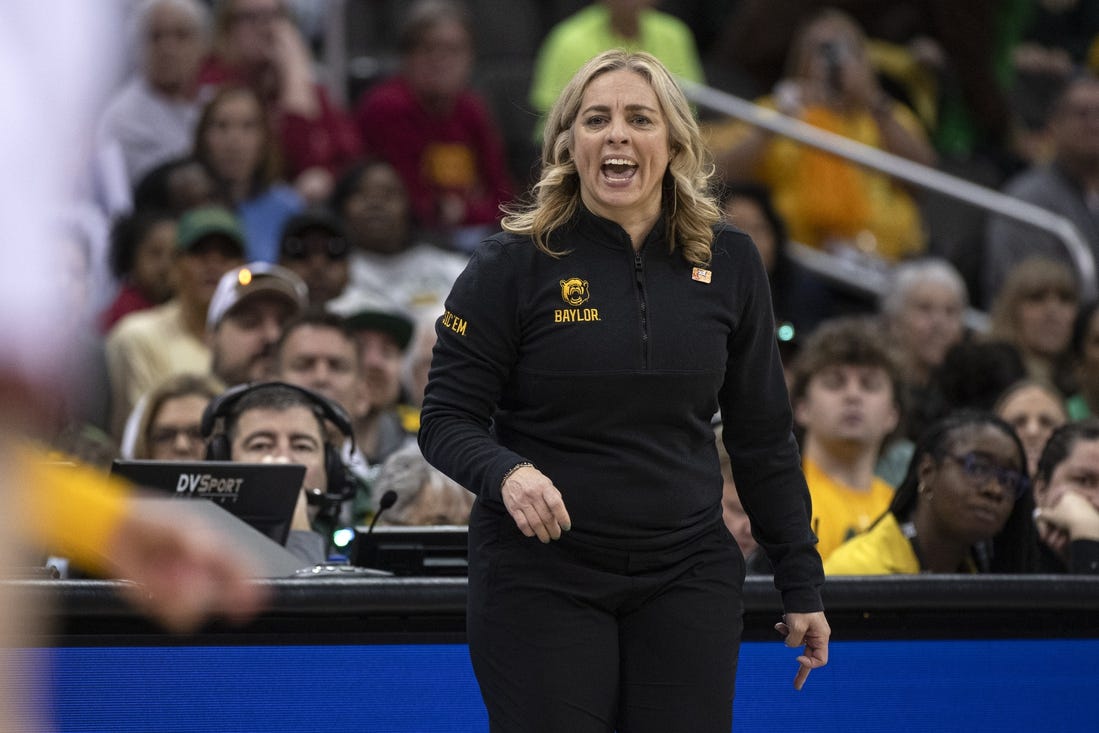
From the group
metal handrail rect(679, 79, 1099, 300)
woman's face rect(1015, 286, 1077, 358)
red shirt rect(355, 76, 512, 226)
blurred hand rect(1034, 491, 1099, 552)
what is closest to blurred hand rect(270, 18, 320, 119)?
red shirt rect(355, 76, 512, 226)

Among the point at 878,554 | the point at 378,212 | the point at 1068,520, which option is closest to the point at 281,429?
the point at 878,554

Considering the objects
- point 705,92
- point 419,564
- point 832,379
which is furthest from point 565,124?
point 705,92

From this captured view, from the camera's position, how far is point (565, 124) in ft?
11.5

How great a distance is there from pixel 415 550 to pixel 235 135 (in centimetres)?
440

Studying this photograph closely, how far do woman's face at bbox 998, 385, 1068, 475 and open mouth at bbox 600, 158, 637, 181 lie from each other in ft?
11.1

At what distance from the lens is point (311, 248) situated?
7988mm

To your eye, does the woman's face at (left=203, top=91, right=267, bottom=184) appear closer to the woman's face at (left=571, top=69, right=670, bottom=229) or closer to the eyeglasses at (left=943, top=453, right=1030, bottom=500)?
the eyeglasses at (left=943, top=453, right=1030, bottom=500)

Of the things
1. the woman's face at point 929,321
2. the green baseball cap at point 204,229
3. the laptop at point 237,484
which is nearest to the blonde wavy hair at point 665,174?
the laptop at point 237,484

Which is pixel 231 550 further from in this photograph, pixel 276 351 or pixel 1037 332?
pixel 1037 332

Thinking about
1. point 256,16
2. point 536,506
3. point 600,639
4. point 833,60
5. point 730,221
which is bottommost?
point 600,639

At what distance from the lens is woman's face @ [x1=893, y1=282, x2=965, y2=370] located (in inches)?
328

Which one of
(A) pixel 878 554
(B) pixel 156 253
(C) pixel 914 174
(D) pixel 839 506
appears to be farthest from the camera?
(C) pixel 914 174

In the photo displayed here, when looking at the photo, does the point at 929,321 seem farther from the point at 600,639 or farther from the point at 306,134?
the point at 600,639

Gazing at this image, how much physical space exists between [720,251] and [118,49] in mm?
1773
